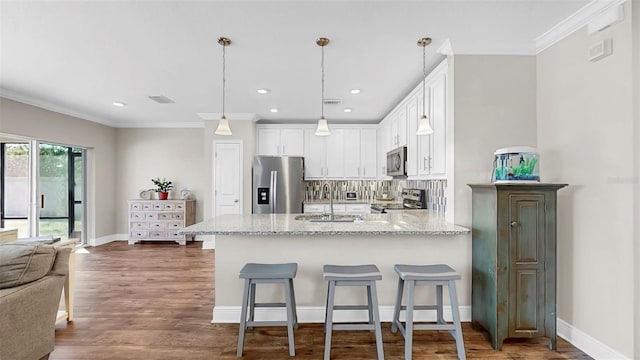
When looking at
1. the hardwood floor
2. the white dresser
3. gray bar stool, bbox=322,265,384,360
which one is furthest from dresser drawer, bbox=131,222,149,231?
gray bar stool, bbox=322,265,384,360

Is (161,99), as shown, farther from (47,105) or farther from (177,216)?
(177,216)

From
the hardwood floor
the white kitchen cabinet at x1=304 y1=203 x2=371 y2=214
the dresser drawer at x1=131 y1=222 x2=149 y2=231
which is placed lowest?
the hardwood floor

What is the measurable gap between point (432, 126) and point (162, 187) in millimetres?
5418

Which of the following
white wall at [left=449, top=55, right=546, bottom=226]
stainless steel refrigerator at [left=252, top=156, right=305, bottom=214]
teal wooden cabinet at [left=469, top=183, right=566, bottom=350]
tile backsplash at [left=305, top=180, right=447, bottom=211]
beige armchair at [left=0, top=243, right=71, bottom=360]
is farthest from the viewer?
tile backsplash at [left=305, top=180, right=447, bottom=211]

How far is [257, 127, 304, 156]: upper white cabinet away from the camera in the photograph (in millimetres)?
6062

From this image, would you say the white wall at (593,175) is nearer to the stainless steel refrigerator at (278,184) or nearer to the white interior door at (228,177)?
the stainless steel refrigerator at (278,184)

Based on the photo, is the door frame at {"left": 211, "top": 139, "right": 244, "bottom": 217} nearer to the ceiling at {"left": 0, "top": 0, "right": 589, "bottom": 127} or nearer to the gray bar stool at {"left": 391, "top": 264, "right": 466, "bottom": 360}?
the ceiling at {"left": 0, "top": 0, "right": 589, "bottom": 127}

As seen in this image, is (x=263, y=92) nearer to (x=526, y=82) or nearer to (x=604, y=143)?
(x=526, y=82)

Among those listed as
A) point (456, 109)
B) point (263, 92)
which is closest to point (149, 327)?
point (263, 92)

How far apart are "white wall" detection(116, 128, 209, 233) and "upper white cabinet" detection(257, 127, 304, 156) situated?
4.98ft

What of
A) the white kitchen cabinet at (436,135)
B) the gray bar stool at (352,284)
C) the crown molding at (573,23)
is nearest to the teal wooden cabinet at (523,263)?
the white kitchen cabinet at (436,135)

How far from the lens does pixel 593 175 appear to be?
2236mm

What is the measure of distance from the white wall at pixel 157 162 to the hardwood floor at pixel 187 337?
3.20m

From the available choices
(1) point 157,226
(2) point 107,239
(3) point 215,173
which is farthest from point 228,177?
(2) point 107,239
